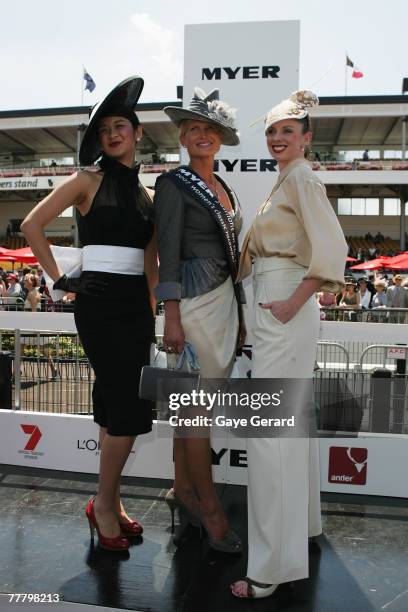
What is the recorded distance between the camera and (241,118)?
10.2ft

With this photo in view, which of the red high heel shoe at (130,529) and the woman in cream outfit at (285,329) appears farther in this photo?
the red high heel shoe at (130,529)

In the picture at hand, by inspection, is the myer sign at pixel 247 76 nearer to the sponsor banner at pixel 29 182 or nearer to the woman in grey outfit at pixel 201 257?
the woman in grey outfit at pixel 201 257

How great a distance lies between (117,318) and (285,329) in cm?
75

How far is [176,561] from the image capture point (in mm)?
2479

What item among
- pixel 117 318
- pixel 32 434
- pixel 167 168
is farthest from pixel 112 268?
pixel 167 168

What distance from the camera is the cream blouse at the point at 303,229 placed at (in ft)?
6.69

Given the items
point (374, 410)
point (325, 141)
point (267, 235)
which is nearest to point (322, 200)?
point (267, 235)

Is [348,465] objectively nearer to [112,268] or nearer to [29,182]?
[112,268]

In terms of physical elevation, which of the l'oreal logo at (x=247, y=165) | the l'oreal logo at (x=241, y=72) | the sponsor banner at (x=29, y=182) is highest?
the sponsor banner at (x=29, y=182)

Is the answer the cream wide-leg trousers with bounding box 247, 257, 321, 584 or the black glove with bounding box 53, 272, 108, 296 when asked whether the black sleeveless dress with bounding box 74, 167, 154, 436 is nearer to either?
the black glove with bounding box 53, 272, 108, 296

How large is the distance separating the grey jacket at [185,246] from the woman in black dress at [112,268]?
0.21 metres

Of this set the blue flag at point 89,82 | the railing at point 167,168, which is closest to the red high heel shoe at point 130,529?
the railing at point 167,168

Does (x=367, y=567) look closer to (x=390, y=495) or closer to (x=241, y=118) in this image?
(x=390, y=495)

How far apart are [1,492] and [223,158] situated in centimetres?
225
